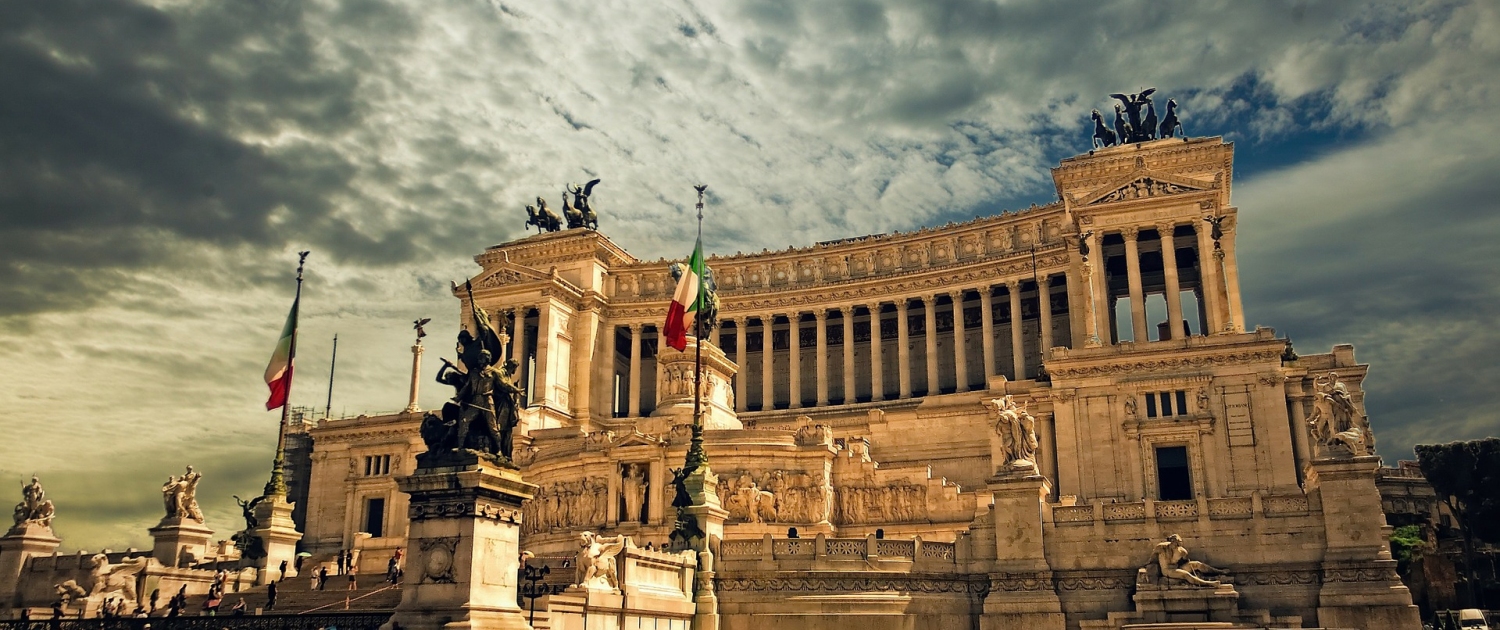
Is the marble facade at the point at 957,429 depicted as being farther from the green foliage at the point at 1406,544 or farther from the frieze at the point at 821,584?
the green foliage at the point at 1406,544

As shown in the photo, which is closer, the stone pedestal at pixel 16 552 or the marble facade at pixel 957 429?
the marble facade at pixel 957 429

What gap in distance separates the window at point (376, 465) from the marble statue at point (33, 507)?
82.5 feet

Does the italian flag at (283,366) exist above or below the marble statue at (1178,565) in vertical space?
above

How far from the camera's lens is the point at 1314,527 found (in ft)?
109

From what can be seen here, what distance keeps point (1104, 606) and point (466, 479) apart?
21939mm

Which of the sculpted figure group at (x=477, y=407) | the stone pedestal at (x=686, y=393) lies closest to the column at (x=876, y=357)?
the stone pedestal at (x=686, y=393)

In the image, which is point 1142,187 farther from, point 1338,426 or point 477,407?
point 477,407

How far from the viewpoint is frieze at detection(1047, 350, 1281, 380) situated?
5000cm

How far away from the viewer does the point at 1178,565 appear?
33125mm

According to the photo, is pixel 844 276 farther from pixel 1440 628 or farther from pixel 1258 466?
pixel 1440 628

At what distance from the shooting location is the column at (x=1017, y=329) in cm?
7088

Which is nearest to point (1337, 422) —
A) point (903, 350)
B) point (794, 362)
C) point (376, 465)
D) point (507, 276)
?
point (903, 350)

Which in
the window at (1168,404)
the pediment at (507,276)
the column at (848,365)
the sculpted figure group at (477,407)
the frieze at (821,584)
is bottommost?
the frieze at (821,584)

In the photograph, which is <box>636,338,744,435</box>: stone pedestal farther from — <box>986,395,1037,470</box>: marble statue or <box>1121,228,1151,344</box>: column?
<box>1121,228,1151,344</box>: column
